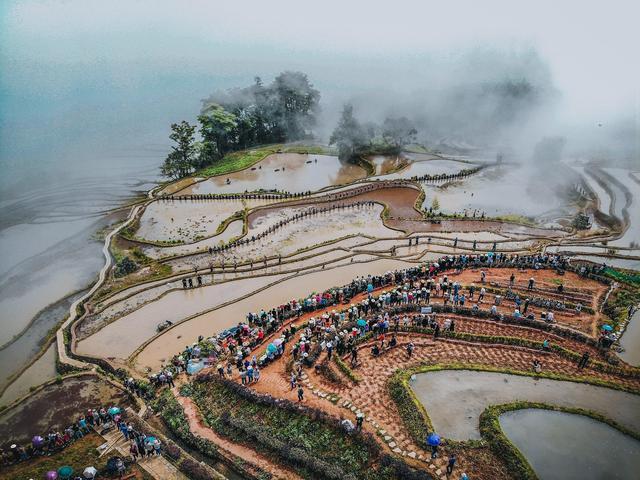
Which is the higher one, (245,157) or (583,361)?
(245,157)

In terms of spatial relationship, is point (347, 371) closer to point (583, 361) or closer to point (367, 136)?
point (583, 361)

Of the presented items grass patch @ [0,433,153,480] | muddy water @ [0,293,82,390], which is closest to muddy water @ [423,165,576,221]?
muddy water @ [0,293,82,390]

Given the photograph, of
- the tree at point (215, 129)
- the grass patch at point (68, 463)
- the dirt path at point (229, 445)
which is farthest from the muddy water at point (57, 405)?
the tree at point (215, 129)

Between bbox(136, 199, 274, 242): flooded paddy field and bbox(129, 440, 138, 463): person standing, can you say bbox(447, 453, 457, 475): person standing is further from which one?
bbox(136, 199, 274, 242): flooded paddy field

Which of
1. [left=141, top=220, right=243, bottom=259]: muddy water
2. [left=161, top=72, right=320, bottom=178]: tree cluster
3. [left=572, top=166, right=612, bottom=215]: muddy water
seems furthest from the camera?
[left=161, top=72, right=320, bottom=178]: tree cluster

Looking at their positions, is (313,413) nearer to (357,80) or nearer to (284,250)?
(284,250)

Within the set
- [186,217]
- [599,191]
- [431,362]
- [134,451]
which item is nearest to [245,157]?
[186,217]

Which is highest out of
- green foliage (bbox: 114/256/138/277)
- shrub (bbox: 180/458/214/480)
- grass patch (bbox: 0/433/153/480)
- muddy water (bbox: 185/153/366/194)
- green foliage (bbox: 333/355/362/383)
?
muddy water (bbox: 185/153/366/194)

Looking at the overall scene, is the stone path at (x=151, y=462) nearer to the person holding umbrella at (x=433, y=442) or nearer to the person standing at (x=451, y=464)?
the person holding umbrella at (x=433, y=442)

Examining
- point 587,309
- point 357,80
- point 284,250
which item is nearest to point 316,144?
point 284,250
